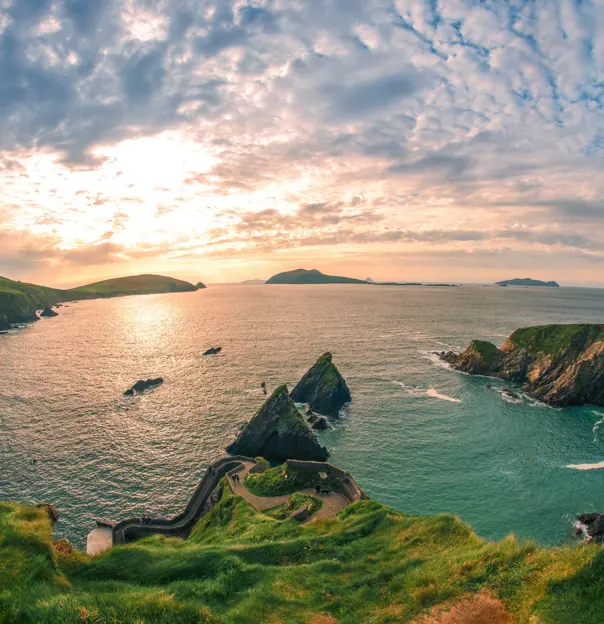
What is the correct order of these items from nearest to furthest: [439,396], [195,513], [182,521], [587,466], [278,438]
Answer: [182,521]
[195,513]
[587,466]
[278,438]
[439,396]

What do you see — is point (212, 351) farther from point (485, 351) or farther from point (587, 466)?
point (587, 466)

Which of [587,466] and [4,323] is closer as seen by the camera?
[587,466]

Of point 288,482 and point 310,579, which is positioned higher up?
point 310,579

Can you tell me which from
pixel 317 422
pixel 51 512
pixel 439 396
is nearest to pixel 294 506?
pixel 51 512

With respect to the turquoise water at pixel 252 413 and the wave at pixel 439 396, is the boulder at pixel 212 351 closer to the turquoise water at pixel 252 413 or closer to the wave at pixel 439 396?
the turquoise water at pixel 252 413

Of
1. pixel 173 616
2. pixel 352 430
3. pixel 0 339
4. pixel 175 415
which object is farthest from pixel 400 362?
pixel 0 339

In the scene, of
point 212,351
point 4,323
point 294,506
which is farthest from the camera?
point 4,323

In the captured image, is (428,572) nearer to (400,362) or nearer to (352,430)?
(352,430)
